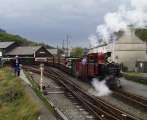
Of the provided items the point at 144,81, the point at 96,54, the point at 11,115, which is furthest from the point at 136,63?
the point at 11,115

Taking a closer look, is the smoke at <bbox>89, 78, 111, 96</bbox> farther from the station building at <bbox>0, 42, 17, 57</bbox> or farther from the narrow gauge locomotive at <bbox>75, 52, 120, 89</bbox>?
the station building at <bbox>0, 42, 17, 57</bbox>

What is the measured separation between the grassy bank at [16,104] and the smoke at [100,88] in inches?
220

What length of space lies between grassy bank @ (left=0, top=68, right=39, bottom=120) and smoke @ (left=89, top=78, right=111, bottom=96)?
220 inches

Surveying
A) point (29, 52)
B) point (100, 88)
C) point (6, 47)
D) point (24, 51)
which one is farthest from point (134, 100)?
point (6, 47)

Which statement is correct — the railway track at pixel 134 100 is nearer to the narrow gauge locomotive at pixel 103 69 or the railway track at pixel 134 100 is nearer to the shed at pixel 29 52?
the narrow gauge locomotive at pixel 103 69

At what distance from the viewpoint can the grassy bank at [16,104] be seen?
2197 cm

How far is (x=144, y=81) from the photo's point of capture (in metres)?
40.6

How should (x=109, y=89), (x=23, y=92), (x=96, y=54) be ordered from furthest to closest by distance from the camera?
(x=96, y=54) < (x=109, y=89) < (x=23, y=92)

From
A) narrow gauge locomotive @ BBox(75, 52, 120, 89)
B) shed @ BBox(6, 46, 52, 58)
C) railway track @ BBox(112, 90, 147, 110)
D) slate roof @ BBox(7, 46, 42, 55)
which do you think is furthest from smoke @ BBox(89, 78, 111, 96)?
slate roof @ BBox(7, 46, 42, 55)

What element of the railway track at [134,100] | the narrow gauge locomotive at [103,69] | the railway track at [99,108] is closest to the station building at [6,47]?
the narrow gauge locomotive at [103,69]

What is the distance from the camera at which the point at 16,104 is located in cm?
2692

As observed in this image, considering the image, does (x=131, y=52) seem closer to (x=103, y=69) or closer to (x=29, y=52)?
(x=29, y=52)

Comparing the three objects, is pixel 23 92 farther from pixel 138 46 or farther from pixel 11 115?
pixel 138 46

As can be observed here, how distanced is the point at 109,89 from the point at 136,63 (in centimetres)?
3876
